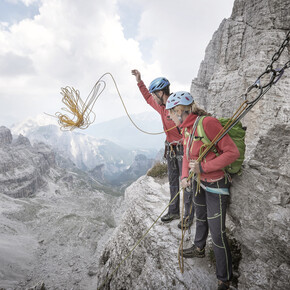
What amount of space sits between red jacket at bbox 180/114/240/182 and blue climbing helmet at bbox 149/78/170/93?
6.51ft

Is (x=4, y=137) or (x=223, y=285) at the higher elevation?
(x=223, y=285)

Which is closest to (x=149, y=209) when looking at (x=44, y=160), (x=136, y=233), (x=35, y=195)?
(x=136, y=233)

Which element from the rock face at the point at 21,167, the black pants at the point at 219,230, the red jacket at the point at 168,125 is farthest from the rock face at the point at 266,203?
the rock face at the point at 21,167

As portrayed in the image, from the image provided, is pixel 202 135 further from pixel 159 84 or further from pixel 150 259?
pixel 150 259

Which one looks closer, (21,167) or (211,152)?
(211,152)

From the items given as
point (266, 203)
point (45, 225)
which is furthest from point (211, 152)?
point (45, 225)

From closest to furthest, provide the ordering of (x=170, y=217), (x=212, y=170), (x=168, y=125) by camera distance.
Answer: (x=212, y=170) < (x=168, y=125) < (x=170, y=217)

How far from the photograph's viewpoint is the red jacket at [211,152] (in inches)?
128

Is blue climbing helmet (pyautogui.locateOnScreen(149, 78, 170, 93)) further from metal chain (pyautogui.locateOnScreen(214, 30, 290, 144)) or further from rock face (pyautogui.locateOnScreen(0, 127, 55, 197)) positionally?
rock face (pyautogui.locateOnScreen(0, 127, 55, 197))

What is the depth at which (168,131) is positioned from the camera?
5648mm

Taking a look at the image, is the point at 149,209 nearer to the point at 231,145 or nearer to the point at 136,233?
the point at 136,233

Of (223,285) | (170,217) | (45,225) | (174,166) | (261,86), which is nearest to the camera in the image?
(261,86)

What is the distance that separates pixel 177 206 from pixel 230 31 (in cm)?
1192

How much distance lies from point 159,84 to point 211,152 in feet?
9.63
